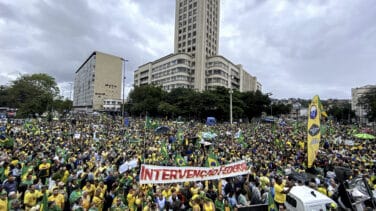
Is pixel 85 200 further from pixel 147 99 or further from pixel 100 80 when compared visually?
pixel 100 80

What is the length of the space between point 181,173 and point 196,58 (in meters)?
65.3

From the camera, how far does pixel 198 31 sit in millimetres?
70375

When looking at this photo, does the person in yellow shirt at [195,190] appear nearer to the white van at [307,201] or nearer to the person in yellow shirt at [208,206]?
the person in yellow shirt at [208,206]

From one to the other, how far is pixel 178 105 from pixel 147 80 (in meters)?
40.7

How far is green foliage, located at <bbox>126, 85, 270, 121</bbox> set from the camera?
4472 centimetres

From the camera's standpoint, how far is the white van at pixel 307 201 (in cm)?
528

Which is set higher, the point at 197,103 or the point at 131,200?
the point at 197,103

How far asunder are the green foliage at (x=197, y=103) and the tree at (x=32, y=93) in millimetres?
19832

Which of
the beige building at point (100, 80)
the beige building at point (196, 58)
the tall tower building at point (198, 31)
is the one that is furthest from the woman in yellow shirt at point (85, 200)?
the beige building at point (100, 80)

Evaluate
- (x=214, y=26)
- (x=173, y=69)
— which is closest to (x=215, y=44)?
(x=214, y=26)

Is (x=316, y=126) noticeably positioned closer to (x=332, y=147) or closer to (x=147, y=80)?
(x=332, y=147)

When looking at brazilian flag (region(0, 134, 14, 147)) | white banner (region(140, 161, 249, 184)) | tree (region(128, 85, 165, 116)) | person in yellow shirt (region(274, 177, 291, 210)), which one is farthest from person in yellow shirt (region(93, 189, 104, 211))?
tree (region(128, 85, 165, 116))

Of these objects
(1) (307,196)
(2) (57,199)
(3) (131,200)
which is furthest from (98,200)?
(1) (307,196)

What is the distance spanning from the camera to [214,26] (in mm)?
78312
